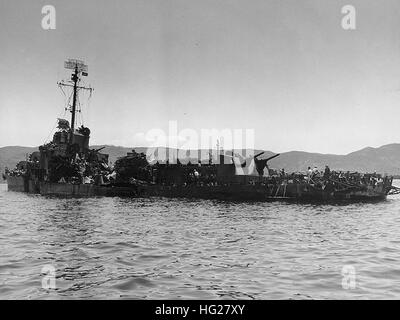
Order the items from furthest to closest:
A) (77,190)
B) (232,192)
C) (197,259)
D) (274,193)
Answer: (77,190)
(232,192)
(274,193)
(197,259)

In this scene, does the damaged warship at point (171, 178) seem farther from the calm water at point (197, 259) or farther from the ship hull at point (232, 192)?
the calm water at point (197, 259)

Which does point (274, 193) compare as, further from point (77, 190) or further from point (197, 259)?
point (197, 259)

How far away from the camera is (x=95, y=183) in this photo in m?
49.2

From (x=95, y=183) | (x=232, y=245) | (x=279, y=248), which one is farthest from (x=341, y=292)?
(x=95, y=183)

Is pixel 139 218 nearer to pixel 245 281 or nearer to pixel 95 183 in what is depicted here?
pixel 245 281

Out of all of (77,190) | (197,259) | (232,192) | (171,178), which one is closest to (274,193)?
(232,192)

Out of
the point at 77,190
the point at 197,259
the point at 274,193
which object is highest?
the point at 77,190

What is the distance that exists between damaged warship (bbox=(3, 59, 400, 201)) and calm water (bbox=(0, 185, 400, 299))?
18421 mm

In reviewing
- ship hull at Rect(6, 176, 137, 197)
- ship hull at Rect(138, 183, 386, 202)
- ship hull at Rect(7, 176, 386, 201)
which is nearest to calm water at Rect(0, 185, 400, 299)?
ship hull at Rect(138, 183, 386, 202)

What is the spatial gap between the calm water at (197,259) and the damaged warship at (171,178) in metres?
18.4

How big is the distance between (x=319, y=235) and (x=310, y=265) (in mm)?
6734

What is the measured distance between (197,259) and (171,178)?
121ft

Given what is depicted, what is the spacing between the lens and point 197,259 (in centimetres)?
1231

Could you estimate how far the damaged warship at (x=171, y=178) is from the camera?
4006cm
